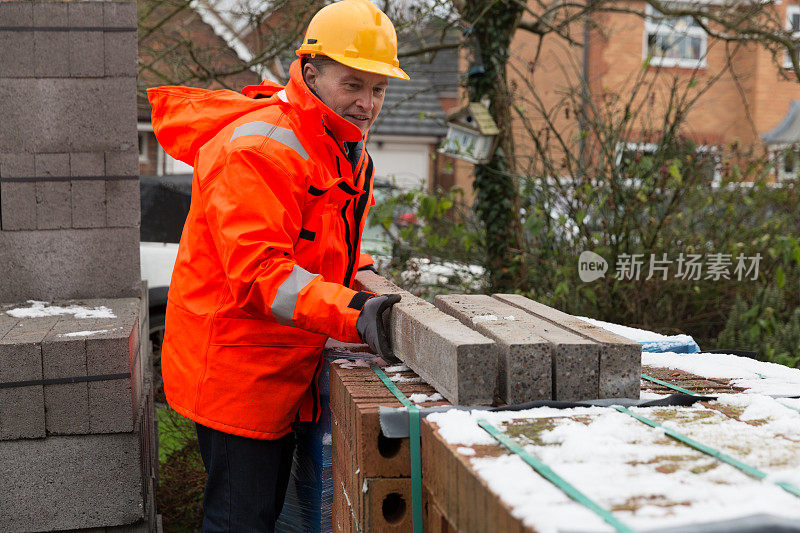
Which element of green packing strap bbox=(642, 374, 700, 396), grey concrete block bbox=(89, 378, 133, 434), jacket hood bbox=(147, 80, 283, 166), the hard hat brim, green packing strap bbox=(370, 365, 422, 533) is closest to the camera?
green packing strap bbox=(370, 365, 422, 533)

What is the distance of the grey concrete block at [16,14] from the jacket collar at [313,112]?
2.03 meters

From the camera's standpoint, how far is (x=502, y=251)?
22.3 feet

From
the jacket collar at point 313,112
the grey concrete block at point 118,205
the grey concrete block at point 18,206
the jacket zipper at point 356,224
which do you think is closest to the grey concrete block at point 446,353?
the jacket zipper at point 356,224

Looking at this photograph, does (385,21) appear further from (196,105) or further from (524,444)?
(524,444)

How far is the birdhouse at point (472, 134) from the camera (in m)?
6.55

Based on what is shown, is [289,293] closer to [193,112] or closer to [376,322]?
[376,322]

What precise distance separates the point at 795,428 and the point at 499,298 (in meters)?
1.41

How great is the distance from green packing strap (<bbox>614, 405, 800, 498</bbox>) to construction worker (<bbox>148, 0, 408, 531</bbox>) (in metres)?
0.87

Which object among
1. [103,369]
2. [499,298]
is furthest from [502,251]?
[103,369]

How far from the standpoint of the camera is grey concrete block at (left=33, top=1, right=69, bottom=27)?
13.5ft

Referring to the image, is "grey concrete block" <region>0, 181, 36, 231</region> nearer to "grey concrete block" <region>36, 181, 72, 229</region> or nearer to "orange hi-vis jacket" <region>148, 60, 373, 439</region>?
"grey concrete block" <region>36, 181, 72, 229</region>

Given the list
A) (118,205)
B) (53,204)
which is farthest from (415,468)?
(53,204)

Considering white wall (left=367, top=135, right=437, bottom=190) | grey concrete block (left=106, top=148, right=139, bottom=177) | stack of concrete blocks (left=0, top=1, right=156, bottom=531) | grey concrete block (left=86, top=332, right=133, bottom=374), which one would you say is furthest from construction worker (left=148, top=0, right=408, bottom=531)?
white wall (left=367, top=135, right=437, bottom=190)

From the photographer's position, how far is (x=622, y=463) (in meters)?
1.60
